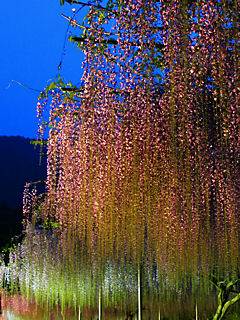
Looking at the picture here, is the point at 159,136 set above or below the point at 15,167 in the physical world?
below

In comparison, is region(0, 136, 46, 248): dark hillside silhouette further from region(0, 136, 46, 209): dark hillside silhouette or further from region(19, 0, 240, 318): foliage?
region(19, 0, 240, 318): foliage

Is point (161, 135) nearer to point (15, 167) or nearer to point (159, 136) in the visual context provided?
point (159, 136)

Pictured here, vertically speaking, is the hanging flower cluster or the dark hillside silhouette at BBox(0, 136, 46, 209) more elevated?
the dark hillside silhouette at BBox(0, 136, 46, 209)

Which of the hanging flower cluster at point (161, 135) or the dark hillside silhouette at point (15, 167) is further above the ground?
the dark hillside silhouette at point (15, 167)

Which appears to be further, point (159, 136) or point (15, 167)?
point (15, 167)

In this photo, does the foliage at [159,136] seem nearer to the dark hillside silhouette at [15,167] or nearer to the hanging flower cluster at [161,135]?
the hanging flower cluster at [161,135]

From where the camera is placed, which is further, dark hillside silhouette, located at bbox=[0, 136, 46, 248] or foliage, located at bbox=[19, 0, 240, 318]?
dark hillside silhouette, located at bbox=[0, 136, 46, 248]

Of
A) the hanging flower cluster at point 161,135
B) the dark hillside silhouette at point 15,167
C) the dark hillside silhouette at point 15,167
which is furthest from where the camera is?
the dark hillside silhouette at point 15,167

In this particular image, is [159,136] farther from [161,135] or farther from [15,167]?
[15,167]

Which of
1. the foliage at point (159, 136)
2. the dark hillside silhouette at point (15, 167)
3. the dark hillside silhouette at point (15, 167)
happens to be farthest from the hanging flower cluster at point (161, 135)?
the dark hillside silhouette at point (15, 167)

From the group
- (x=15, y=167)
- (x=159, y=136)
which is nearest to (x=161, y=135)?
(x=159, y=136)

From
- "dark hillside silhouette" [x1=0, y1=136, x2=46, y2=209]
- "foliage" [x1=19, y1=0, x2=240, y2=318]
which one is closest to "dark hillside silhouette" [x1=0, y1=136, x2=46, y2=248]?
"dark hillside silhouette" [x1=0, y1=136, x2=46, y2=209]

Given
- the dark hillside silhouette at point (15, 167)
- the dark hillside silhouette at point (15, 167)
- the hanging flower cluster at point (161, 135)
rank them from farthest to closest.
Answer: the dark hillside silhouette at point (15, 167)
the dark hillside silhouette at point (15, 167)
the hanging flower cluster at point (161, 135)

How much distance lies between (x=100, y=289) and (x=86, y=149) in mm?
2526
